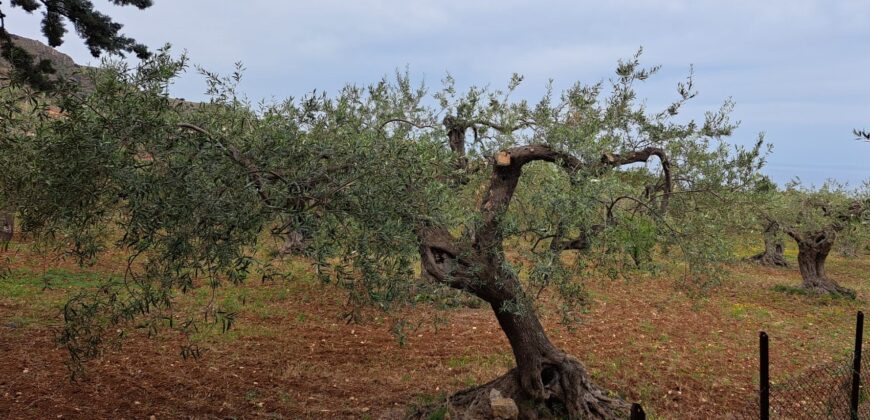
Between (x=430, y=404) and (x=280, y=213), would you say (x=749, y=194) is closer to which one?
(x=430, y=404)

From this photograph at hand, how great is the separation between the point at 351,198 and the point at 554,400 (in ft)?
18.5

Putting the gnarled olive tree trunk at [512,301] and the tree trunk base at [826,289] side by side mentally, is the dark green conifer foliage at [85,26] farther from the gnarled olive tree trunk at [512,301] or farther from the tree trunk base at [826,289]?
the tree trunk base at [826,289]

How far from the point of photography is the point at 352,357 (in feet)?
42.7

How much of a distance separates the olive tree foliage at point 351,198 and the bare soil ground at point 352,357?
1.58 metres

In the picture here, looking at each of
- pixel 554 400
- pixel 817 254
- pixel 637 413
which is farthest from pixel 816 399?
pixel 817 254

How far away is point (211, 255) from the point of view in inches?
→ 217

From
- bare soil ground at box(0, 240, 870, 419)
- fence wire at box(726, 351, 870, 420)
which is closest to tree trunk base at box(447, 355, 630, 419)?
bare soil ground at box(0, 240, 870, 419)

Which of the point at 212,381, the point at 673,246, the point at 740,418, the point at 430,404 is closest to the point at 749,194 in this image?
the point at 673,246

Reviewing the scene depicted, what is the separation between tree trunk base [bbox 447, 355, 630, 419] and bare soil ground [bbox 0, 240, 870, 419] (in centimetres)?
83

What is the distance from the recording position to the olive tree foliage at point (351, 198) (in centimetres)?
532

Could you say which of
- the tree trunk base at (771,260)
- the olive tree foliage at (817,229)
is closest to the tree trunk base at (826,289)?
the olive tree foliage at (817,229)

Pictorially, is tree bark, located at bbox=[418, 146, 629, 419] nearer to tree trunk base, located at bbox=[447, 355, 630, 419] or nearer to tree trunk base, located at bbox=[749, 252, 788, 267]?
tree trunk base, located at bbox=[447, 355, 630, 419]

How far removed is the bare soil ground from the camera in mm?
10109

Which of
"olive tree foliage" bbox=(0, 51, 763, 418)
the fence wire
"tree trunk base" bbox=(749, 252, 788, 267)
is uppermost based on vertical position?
"olive tree foliage" bbox=(0, 51, 763, 418)
